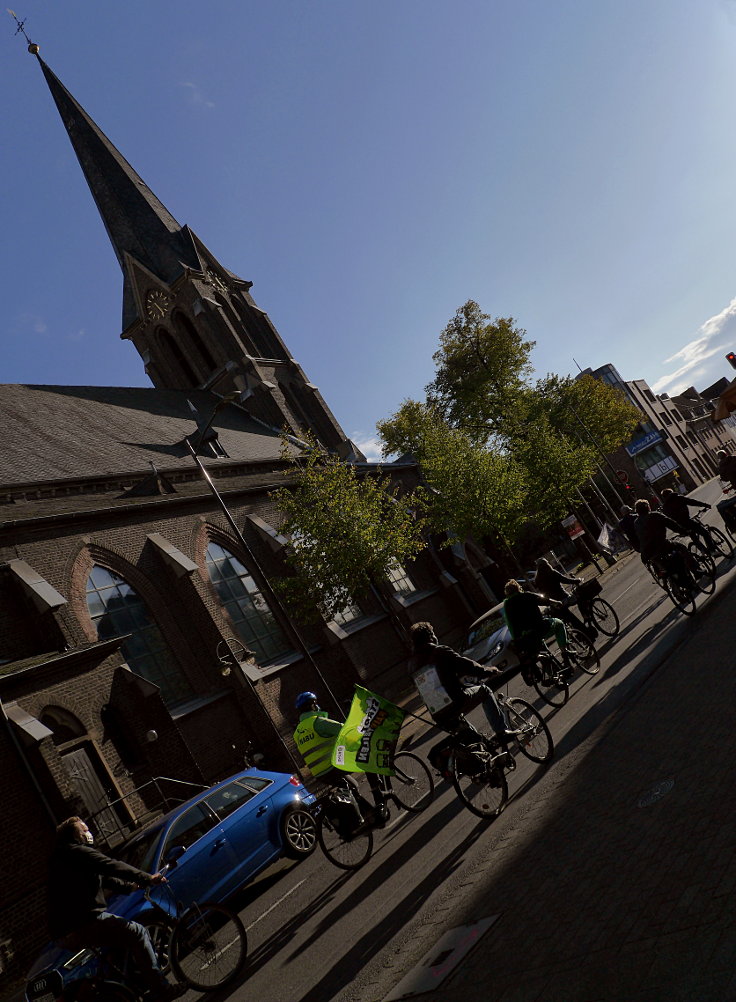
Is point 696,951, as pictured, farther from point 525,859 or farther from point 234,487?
point 234,487

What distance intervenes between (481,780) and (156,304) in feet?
108

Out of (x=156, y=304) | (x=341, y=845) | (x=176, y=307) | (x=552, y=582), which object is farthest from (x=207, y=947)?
(x=156, y=304)

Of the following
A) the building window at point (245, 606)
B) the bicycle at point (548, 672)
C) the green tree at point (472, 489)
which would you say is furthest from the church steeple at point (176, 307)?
the bicycle at point (548, 672)

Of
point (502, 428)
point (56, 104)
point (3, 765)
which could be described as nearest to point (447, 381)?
point (502, 428)

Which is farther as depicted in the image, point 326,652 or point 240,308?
point 240,308

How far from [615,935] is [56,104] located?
140ft

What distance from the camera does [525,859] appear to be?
18.0 feet

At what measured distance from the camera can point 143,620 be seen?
17.7 meters

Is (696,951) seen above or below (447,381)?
below

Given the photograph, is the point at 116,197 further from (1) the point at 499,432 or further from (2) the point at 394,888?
(2) the point at 394,888

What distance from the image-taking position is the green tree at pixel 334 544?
20.0 m

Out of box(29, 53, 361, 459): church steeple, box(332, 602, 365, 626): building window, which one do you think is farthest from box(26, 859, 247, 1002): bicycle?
box(29, 53, 361, 459): church steeple

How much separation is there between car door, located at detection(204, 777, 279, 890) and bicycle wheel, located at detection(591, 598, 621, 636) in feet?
20.1

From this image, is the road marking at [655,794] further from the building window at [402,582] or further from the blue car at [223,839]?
the building window at [402,582]
